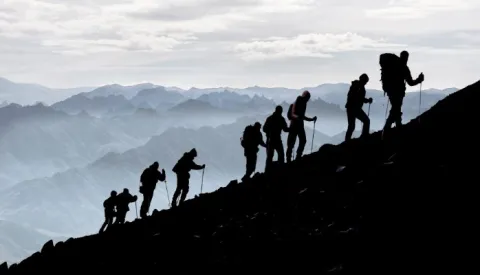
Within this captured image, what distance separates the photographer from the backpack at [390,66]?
16047 millimetres

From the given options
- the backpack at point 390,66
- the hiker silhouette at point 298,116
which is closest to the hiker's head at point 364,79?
the hiker silhouette at point 298,116

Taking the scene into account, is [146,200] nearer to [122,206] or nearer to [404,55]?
[122,206]

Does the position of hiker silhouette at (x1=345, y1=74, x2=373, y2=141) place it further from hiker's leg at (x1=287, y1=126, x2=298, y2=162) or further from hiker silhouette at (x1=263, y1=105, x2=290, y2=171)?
hiker silhouette at (x1=263, y1=105, x2=290, y2=171)

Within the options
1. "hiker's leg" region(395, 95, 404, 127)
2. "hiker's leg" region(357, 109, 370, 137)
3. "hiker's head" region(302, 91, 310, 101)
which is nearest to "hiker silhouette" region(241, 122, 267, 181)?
"hiker's head" region(302, 91, 310, 101)

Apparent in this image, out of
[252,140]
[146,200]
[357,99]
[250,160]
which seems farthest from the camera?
[146,200]

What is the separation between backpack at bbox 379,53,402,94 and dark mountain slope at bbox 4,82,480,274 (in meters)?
1.32

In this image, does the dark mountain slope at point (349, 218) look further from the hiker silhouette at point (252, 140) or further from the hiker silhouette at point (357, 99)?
the hiker silhouette at point (252, 140)

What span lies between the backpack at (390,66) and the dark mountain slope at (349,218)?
1.32 meters

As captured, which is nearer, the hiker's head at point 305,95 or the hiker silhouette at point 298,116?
the hiker's head at point 305,95

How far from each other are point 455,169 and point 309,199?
365cm

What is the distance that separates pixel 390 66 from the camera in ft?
52.8

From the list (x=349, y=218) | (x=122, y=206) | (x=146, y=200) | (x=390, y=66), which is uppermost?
(x=390, y=66)

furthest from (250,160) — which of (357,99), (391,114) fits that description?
(391,114)

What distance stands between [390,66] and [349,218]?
562 centimetres
